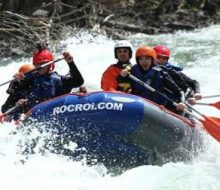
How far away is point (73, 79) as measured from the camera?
6.82m

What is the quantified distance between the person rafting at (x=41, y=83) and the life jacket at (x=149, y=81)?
64 centimetres

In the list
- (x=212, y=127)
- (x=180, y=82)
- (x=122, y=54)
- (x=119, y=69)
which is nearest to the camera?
(x=212, y=127)

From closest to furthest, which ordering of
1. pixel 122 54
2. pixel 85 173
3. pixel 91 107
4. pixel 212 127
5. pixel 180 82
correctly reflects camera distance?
1. pixel 91 107
2. pixel 85 173
3. pixel 212 127
4. pixel 122 54
5. pixel 180 82

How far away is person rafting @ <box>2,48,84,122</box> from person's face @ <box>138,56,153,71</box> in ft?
2.33

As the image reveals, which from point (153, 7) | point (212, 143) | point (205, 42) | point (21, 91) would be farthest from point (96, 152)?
point (153, 7)

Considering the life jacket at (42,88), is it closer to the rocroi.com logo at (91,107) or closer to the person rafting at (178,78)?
the rocroi.com logo at (91,107)

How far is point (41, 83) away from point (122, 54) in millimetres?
1002

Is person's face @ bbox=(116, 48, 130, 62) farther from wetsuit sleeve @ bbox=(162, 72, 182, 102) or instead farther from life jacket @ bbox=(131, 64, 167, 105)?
wetsuit sleeve @ bbox=(162, 72, 182, 102)

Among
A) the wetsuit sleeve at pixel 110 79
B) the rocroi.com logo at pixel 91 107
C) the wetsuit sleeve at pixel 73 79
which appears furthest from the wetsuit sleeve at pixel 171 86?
the rocroi.com logo at pixel 91 107

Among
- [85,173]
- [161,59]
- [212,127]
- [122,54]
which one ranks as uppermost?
[122,54]

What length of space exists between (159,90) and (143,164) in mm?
974

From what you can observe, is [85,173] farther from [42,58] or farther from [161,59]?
[161,59]

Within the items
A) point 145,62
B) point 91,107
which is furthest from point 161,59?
point 91,107

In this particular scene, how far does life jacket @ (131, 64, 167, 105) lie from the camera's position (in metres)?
6.84
